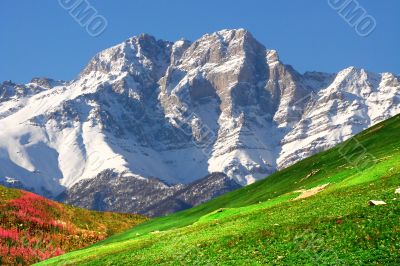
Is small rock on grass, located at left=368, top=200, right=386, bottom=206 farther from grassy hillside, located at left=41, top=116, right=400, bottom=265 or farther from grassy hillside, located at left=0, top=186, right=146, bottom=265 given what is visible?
grassy hillside, located at left=0, top=186, right=146, bottom=265

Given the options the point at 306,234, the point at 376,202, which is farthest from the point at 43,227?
the point at 376,202

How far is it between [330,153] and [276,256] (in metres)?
50.7

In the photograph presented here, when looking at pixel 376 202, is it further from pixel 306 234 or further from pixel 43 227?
pixel 43 227

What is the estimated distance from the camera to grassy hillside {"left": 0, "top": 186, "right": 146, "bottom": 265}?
5900 centimetres

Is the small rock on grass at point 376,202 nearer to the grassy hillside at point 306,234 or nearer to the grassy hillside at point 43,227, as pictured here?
the grassy hillside at point 306,234

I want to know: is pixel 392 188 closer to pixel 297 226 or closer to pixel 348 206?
pixel 348 206

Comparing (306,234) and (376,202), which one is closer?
(306,234)

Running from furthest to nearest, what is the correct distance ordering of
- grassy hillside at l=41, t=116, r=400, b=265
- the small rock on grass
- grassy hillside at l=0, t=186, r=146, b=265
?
1. grassy hillside at l=0, t=186, r=146, b=265
2. the small rock on grass
3. grassy hillside at l=41, t=116, r=400, b=265

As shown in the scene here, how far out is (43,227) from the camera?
71.1 metres

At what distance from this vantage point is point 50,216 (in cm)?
7619

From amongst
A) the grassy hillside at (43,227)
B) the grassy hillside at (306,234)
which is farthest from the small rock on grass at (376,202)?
the grassy hillside at (43,227)

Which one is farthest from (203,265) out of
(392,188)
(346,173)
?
(346,173)

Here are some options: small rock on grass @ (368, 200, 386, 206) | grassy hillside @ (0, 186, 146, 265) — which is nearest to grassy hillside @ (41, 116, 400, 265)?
small rock on grass @ (368, 200, 386, 206)

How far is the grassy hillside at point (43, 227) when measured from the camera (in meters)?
59.0
